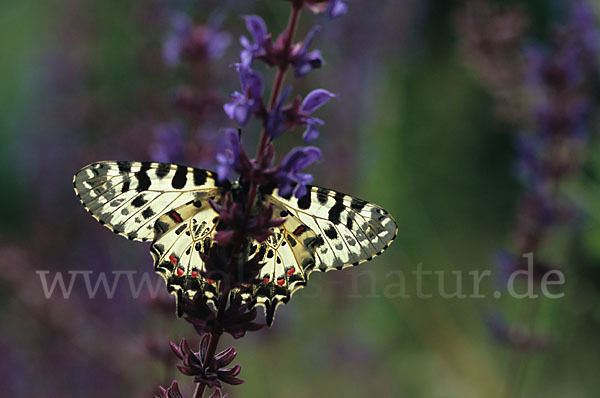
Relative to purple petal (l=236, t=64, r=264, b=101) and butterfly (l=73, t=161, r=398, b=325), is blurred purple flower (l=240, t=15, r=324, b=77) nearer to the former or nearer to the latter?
purple petal (l=236, t=64, r=264, b=101)

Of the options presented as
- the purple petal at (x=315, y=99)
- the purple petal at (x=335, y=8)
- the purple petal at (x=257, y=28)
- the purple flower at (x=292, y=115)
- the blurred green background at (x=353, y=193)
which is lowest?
the blurred green background at (x=353, y=193)

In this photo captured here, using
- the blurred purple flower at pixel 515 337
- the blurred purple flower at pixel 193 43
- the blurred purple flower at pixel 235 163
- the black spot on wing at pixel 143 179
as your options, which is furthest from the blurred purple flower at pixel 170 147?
the blurred purple flower at pixel 515 337

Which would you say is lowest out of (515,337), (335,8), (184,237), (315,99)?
(515,337)

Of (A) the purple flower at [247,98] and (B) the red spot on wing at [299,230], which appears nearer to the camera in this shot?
(A) the purple flower at [247,98]

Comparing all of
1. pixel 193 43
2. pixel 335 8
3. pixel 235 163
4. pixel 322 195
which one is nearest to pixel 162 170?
pixel 235 163

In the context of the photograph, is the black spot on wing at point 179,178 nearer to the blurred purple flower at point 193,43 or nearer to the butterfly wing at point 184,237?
the butterfly wing at point 184,237

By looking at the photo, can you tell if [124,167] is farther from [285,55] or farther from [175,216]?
[285,55]

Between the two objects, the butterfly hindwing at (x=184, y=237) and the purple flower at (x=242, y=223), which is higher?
the purple flower at (x=242, y=223)
